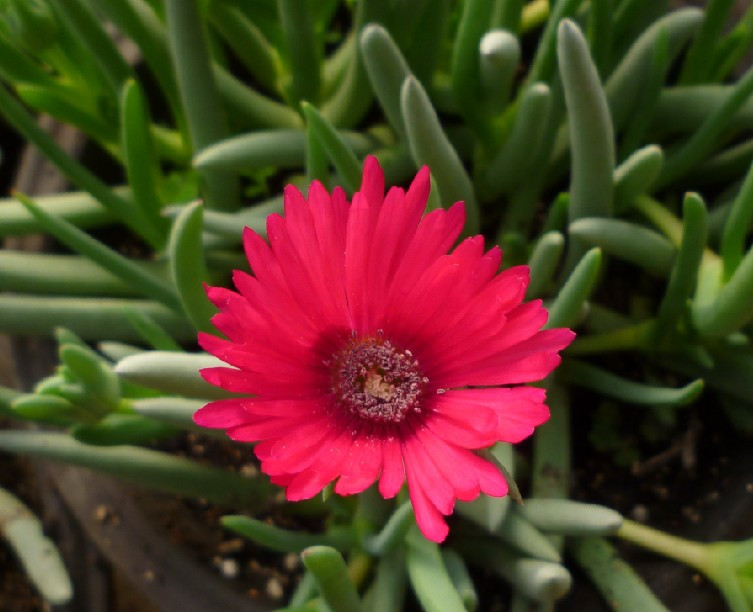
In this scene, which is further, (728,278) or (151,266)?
(151,266)

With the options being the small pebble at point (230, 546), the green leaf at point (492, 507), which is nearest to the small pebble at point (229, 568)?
the small pebble at point (230, 546)

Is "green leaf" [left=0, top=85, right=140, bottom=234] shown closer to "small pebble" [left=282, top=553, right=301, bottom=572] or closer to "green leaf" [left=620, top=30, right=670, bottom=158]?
"small pebble" [left=282, top=553, right=301, bottom=572]

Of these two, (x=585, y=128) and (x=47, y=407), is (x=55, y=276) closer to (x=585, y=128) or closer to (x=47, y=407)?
(x=47, y=407)

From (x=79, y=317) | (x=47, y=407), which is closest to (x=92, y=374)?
(x=47, y=407)

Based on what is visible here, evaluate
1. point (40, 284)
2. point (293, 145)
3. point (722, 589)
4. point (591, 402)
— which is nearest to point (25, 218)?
point (40, 284)

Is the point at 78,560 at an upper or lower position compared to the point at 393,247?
lower

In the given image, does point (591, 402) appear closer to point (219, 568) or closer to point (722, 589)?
point (722, 589)
